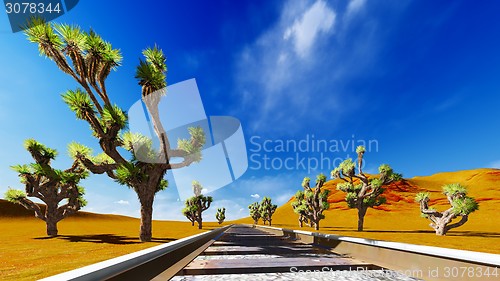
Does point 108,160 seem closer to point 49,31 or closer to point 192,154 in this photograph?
point 192,154

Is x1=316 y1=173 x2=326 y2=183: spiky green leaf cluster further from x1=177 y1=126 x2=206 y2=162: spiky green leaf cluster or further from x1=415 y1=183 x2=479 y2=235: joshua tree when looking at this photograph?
x1=177 y1=126 x2=206 y2=162: spiky green leaf cluster


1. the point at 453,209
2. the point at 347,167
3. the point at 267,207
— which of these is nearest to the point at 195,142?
the point at 453,209

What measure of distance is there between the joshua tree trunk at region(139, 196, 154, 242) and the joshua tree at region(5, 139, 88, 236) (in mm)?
8812

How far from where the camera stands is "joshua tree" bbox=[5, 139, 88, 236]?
24453mm

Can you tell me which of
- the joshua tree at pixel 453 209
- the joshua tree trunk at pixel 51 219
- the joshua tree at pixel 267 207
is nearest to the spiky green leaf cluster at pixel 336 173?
the joshua tree at pixel 453 209

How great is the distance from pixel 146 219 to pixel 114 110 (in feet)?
21.8

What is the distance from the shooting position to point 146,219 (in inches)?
670

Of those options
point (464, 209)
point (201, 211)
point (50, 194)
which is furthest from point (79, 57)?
point (201, 211)

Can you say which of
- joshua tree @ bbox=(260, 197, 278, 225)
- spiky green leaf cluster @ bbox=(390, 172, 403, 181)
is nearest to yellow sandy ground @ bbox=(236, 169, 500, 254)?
joshua tree @ bbox=(260, 197, 278, 225)

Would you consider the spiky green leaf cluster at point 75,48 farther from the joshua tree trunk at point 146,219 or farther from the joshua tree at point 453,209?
the joshua tree at point 453,209

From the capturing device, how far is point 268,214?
88.6 meters

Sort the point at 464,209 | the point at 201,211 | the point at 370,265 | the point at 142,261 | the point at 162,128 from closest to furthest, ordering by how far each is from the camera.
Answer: the point at 142,261 < the point at 370,265 < the point at 162,128 < the point at 464,209 < the point at 201,211

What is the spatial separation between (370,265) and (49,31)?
16465 mm

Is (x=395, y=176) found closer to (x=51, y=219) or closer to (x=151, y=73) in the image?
(x=151, y=73)
